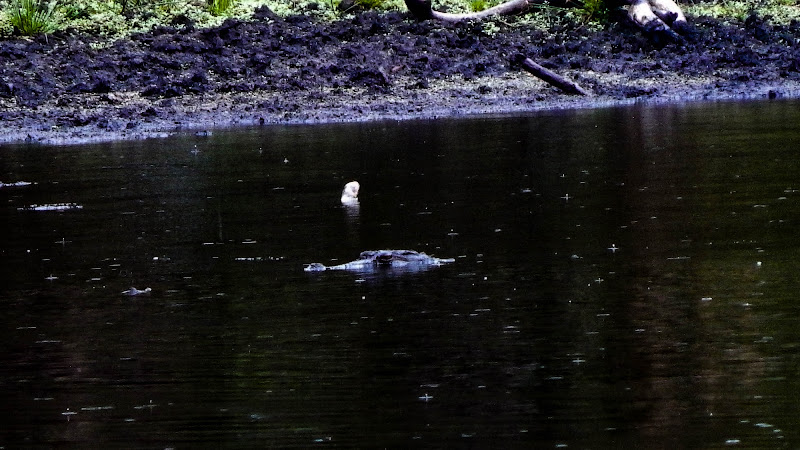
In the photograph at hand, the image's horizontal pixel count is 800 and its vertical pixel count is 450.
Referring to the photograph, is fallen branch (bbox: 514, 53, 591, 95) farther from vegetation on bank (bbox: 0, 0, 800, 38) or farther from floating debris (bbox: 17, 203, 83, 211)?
floating debris (bbox: 17, 203, 83, 211)

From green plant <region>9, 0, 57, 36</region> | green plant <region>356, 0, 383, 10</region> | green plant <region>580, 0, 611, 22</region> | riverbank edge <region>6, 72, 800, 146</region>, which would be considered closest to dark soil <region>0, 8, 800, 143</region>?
riverbank edge <region>6, 72, 800, 146</region>

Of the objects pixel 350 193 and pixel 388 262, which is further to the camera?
pixel 350 193

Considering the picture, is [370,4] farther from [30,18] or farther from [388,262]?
Result: [388,262]

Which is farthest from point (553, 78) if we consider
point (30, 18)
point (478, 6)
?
point (30, 18)

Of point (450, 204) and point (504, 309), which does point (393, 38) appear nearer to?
point (450, 204)

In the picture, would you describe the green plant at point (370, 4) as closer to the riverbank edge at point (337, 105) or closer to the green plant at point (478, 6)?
the green plant at point (478, 6)

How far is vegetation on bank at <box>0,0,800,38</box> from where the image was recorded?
27328 millimetres

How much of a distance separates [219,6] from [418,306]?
69.9ft

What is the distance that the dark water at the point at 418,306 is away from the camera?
6.03m

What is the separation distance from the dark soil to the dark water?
6.97m

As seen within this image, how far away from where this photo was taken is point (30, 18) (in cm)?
2678

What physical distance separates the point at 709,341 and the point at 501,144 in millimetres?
10526

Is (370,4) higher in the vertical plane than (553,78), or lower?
higher

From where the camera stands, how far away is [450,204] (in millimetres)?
12734
